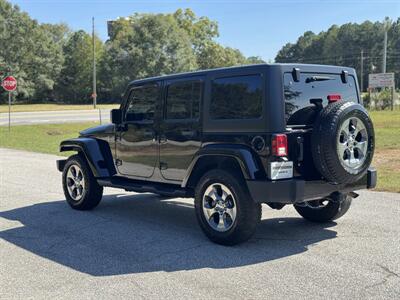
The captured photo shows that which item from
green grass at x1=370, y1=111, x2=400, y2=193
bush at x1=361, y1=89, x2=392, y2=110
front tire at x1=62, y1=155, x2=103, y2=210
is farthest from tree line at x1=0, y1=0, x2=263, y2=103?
front tire at x1=62, y1=155, x2=103, y2=210

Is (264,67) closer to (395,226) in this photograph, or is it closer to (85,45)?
(395,226)

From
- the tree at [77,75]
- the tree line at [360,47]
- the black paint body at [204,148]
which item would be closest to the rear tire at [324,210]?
the black paint body at [204,148]

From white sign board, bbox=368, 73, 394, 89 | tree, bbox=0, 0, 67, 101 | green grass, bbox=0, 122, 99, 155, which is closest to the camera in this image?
green grass, bbox=0, 122, 99, 155

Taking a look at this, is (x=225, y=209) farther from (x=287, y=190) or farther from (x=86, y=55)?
(x=86, y=55)

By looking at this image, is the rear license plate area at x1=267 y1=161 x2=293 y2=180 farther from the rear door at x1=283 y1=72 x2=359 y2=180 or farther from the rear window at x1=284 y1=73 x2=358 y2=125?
the rear window at x1=284 y1=73 x2=358 y2=125

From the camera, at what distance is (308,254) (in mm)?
5156

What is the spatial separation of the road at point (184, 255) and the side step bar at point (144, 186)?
0.46 meters

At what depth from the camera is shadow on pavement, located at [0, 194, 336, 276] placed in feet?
16.3

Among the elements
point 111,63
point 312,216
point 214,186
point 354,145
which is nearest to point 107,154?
point 214,186

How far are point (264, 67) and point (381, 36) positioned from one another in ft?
392

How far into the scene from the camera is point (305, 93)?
5.43 m

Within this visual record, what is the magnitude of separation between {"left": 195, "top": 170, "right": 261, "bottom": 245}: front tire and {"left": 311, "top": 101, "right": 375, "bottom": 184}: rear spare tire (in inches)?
33.0

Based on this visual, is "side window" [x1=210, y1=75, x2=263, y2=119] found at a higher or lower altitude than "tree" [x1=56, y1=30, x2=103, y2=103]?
lower

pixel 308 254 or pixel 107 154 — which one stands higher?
pixel 107 154
